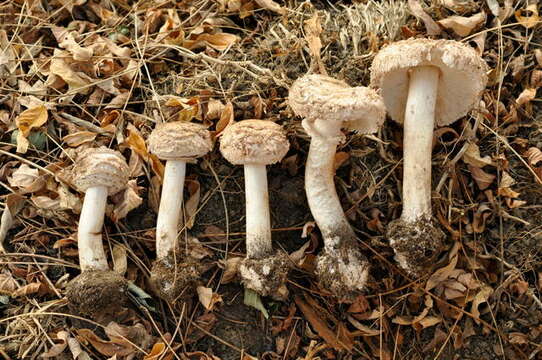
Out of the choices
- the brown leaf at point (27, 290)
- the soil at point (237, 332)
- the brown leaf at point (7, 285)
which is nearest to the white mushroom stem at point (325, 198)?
the soil at point (237, 332)

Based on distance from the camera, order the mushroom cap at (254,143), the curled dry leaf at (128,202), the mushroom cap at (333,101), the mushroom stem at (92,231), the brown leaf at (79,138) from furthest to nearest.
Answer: the brown leaf at (79,138) → the curled dry leaf at (128,202) → the mushroom stem at (92,231) → the mushroom cap at (254,143) → the mushroom cap at (333,101)

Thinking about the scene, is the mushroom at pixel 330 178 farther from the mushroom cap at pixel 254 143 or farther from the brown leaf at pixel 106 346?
the brown leaf at pixel 106 346

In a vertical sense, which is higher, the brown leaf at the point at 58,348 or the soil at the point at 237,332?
the brown leaf at the point at 58,348

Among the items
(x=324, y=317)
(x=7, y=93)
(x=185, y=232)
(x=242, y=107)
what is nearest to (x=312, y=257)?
(x=324, y=317)

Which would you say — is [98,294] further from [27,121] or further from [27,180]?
[27,121]

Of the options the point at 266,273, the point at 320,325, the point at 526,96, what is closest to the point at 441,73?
the point at 526,96

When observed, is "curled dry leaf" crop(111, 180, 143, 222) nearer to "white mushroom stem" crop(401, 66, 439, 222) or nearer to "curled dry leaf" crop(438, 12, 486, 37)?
"white mushroom stem" crop(401, 66, 439, 222)
